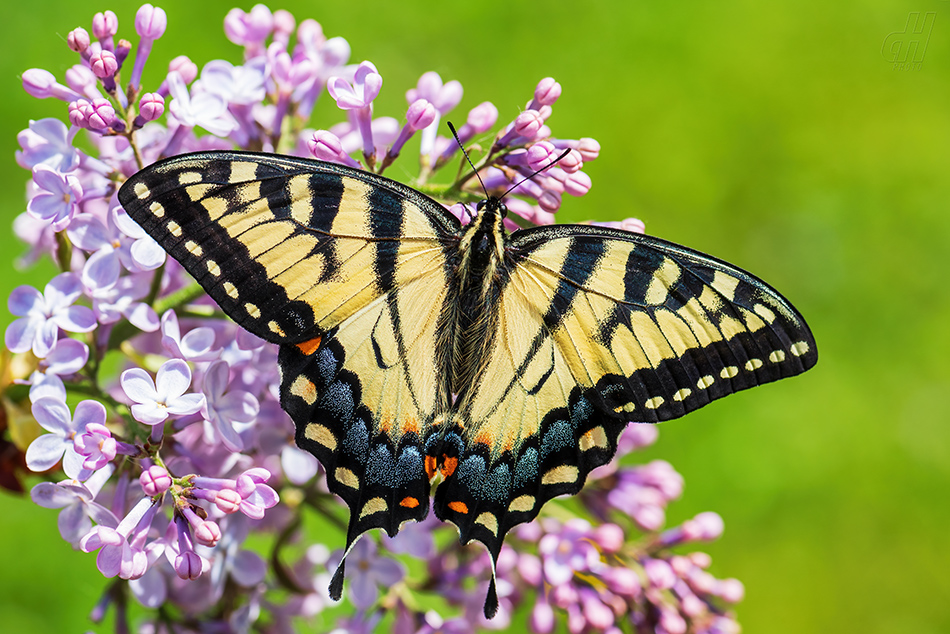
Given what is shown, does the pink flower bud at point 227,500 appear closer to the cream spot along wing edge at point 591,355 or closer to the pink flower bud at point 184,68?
the cream spot along wing edge at point 591,355

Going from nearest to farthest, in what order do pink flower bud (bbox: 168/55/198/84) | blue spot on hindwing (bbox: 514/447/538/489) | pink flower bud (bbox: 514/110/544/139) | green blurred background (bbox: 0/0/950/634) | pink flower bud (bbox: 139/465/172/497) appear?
pink flower bud (bbox: 139/465/172/497) < pink flower bud (bbox: 514/110/544/139) < pink flower bud (bbox: 168/55/198/84) < blue spot on hindwing (bbox: 514/447/538/489) < green blurred background (bbox: 0/0/950/634)

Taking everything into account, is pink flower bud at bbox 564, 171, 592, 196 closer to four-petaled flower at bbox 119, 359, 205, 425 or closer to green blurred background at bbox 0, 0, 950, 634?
four-petaled flower at bbox 119, 359, 205, 425

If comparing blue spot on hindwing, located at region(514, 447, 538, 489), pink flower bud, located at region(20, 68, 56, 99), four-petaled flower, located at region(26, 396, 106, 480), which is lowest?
four-petaled flower, located at region(26, 396, 106, 480)

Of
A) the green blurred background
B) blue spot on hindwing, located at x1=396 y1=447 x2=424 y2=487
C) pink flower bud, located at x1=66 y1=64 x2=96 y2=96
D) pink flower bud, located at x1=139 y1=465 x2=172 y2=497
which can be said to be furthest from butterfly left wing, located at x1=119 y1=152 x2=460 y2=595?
the green blurred background

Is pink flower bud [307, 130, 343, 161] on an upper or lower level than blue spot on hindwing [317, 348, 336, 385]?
upper

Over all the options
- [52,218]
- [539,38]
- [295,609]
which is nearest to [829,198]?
[539,38]

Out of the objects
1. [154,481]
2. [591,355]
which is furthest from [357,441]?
[591,355]

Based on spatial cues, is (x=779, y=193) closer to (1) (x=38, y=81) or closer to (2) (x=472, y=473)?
(2) (x=472, y=473)

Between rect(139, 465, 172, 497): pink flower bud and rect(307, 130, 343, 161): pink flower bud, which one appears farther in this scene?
rect(307, 130, 343, 161): pink flower bud
